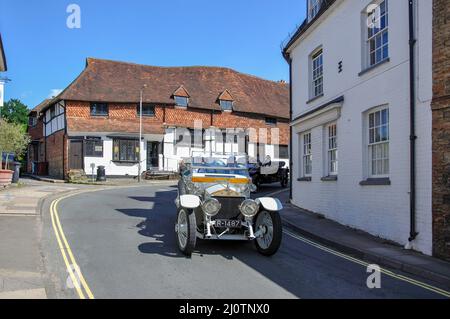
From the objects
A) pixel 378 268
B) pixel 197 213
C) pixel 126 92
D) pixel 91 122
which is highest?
pixel 126 92

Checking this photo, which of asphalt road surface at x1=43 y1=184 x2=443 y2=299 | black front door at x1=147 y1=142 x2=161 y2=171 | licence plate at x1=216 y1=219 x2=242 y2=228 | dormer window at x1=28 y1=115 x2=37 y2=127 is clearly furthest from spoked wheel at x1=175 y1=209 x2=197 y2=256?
dormer window at x1=28 y1=115 x2=37 y2=127

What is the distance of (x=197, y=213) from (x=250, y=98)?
3165 cm

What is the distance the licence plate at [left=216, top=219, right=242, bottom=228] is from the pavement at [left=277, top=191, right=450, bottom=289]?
2.55m

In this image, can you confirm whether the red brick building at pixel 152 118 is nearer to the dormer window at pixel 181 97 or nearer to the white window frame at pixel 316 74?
the dormer window at pixel 181 97

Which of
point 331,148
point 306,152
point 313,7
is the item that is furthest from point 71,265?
point 313,7

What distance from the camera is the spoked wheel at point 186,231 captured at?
8.36 metres

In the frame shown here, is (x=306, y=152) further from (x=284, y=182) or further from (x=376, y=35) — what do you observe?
(x=284, y=182)

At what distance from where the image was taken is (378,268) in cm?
854

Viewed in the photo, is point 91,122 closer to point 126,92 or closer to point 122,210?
point 126,92

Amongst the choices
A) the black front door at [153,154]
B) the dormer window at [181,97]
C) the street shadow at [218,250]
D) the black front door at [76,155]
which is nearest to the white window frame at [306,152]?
the street shadow at [218,250]

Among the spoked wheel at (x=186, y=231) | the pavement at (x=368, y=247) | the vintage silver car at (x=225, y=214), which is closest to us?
the pavement at (x=368, y=247)

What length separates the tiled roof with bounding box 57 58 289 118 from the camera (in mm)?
33812

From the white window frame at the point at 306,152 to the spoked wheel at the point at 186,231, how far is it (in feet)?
26.2
